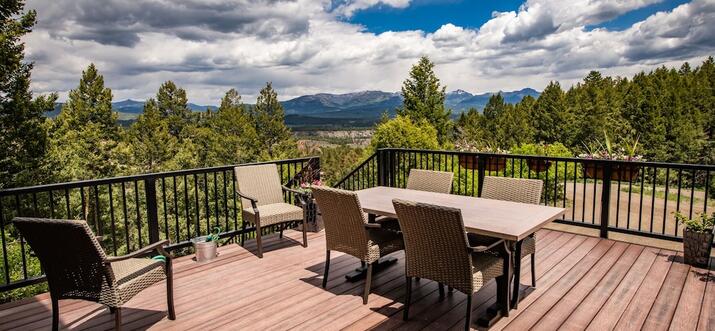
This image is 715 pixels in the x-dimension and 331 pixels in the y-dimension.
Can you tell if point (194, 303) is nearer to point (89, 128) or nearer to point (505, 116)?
point (89, 128)

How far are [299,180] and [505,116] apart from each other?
3504 centimetres

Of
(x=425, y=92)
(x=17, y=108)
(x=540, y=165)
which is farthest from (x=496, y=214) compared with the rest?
(x=425, y=92)

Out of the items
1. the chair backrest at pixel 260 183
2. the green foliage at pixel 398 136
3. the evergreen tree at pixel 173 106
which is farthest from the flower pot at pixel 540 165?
the evergreen tree at pixel 173 106

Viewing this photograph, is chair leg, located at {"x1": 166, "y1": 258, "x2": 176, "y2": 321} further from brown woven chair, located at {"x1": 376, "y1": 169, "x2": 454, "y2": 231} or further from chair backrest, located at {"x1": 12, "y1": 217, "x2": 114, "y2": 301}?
brown woven chair, located at {"x1": 376, "y1": 169, "x2": 454, "y2": 231}

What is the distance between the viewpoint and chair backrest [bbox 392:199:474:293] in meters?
2.40

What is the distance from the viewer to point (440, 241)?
2.52m

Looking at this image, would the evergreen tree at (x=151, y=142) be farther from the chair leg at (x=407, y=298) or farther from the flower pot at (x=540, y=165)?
the chair leg at (x=407, y=298)

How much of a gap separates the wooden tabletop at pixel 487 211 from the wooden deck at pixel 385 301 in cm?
67

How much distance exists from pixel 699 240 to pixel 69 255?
5087 mm

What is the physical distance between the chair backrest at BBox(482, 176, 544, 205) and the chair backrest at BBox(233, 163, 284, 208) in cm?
251

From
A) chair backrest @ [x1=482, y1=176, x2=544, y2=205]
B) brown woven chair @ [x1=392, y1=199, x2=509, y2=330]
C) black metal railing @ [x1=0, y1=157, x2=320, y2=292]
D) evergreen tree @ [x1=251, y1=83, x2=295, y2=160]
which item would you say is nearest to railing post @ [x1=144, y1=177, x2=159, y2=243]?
black metal railing @ [x1=0, y1=157, x2=320, y2=292]

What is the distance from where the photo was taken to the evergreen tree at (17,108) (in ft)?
39.3

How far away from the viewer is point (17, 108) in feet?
40.8

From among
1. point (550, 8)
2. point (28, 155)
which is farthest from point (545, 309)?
point (28, 155)
